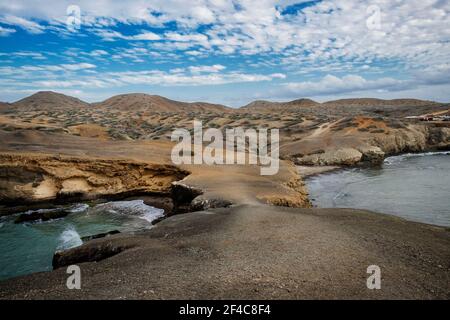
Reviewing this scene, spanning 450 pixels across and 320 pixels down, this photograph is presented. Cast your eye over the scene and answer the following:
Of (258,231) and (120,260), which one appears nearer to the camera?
→ (120,260)

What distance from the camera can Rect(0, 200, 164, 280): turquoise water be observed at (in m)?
12.3

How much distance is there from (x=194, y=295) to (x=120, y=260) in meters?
2.67

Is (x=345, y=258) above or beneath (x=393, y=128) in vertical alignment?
beneath

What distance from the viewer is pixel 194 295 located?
5.35m

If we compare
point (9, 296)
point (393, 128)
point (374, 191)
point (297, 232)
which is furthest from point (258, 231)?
point (393, 128)

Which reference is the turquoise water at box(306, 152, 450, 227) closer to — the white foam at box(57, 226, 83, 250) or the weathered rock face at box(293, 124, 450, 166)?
the weathered rock face at box(293, 124, 450, 166)

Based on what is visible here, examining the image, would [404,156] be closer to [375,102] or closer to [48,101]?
[375,102]

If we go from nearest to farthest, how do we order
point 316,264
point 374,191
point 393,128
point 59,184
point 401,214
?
point 316,264, point 401,214, point 59,184, point 374,191, point 393,128

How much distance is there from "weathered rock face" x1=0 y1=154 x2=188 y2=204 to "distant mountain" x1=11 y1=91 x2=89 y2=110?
91.0 meters

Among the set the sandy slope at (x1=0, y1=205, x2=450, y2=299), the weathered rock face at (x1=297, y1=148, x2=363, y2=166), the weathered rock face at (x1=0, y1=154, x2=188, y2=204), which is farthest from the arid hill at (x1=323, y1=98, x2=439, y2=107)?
the sandy slope at (x1=0, y1=205, x2=450, y2=299)

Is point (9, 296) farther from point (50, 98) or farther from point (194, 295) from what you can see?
point (50, 98)

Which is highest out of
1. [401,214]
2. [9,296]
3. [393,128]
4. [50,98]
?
[50,98]

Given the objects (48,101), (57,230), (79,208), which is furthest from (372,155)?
(48,101)

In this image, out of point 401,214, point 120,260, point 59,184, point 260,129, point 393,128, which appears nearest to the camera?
point 120,260
